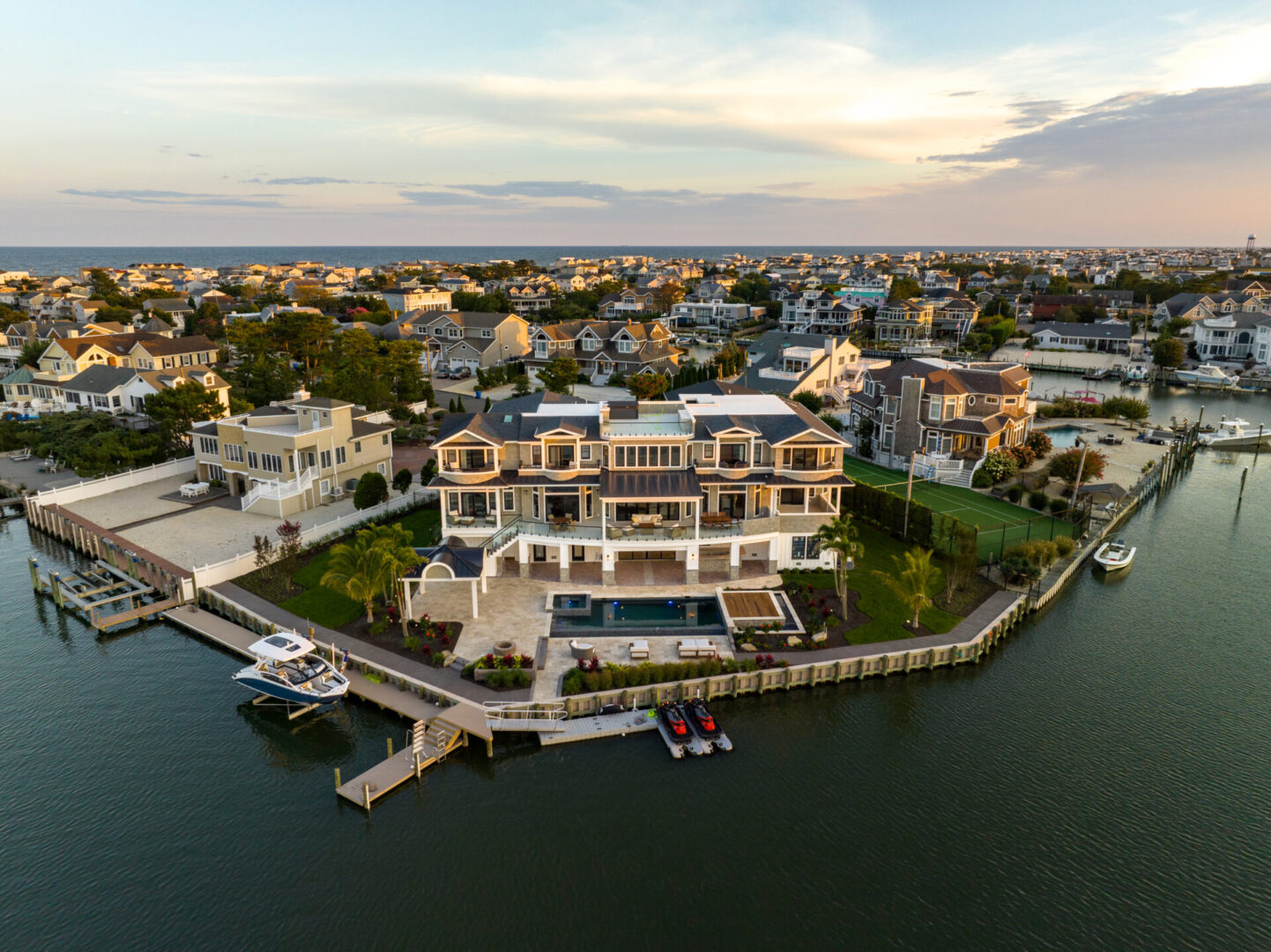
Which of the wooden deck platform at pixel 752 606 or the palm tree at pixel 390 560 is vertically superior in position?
the palm tree at pixel 390 560

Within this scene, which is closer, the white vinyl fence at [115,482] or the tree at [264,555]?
the tree at [264,555]

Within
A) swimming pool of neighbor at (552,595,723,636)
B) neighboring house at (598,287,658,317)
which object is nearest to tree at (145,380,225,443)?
swimming pool of neighbor at (552,595,723,636)

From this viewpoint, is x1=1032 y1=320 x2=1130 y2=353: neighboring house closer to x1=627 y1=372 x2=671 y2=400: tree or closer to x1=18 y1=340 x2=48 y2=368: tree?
x1=627 y1=372 x2=671 y2=400: tree

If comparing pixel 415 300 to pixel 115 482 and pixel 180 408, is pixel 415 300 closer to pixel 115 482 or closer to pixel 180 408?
pixel 180 408

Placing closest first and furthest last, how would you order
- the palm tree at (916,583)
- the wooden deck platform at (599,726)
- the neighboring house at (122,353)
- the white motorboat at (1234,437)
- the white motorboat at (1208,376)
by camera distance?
the wooden deck platform at (599,726), the palm tree at (916,583), the white motorboat at (1234,437), the neighboring house at (122,353), the white motorboat at (1208,376)

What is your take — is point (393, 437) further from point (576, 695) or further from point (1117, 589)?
point (1117, 589)

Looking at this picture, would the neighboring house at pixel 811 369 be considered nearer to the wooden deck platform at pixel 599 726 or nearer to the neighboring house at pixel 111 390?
the wooden deck platform at pixel 599 726

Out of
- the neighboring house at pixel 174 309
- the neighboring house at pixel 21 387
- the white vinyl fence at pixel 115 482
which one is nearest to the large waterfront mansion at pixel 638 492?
the white vinyl fence at pixel 115 482
